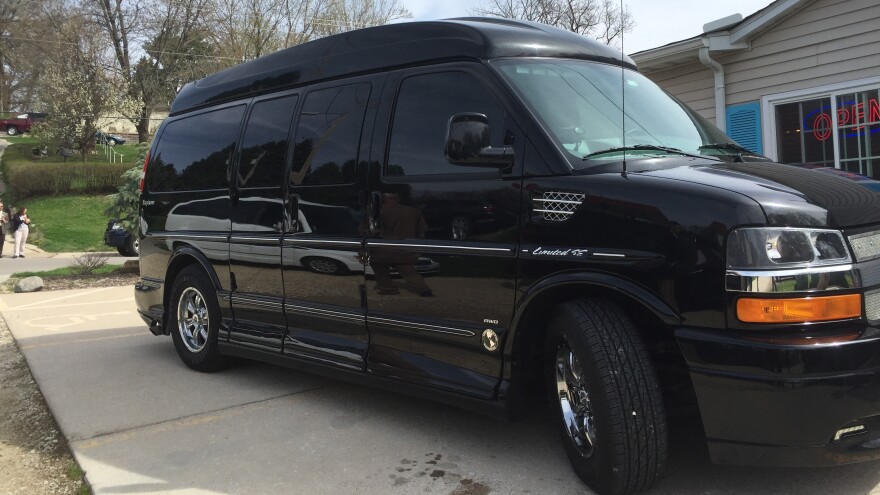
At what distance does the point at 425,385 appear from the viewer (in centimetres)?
388

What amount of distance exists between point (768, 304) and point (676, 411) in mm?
756

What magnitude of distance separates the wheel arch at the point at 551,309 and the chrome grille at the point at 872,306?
2.21 ft

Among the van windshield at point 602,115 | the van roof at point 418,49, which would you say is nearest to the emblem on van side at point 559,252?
the van windshield at point 602,115

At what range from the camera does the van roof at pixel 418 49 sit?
3807mm

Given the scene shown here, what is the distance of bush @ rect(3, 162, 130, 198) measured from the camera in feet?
98.2

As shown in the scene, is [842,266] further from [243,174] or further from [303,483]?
[243,174]

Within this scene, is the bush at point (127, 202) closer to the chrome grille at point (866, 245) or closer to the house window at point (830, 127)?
the house window at point (830, 127)

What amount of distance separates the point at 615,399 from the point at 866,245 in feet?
3.69

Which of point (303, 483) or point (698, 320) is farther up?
point (698, 320)

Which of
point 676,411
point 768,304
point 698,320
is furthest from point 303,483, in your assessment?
point 768,304

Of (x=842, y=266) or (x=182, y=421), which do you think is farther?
(x=182, y=421)

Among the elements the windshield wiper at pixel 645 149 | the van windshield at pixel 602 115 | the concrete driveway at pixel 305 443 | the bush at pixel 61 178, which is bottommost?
the concrete driveway at pixel 305 443

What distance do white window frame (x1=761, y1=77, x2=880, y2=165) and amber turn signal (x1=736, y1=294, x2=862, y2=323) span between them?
6744 millimetres

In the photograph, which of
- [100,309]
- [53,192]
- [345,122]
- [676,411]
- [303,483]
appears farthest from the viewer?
[53,192]
